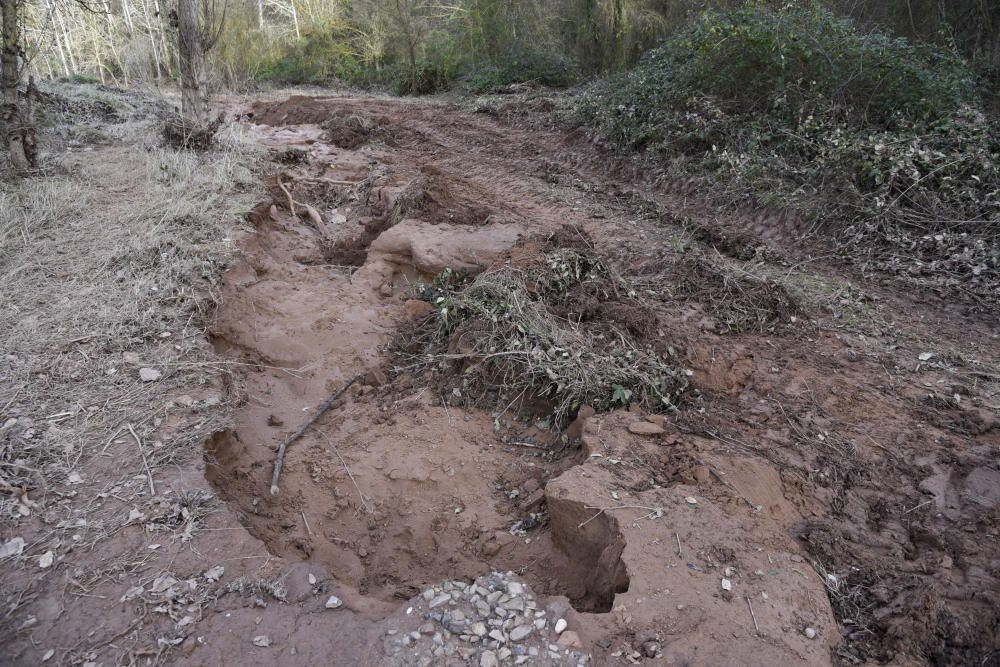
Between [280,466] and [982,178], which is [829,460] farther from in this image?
[982,178]

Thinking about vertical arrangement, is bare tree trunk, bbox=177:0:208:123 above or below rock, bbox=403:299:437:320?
above

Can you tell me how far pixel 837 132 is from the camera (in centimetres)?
584

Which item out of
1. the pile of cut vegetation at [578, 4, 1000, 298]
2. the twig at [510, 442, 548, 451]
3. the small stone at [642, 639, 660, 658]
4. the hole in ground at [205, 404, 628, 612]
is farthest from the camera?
the pile of cut vegetation at [578, 4, 1000, 298]

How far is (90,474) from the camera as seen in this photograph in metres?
2.72

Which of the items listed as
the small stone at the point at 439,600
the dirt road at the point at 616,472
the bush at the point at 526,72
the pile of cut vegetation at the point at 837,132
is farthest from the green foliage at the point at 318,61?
the small stone at the point at 439,600

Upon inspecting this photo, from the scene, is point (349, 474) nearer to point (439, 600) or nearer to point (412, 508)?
point (412, 508)

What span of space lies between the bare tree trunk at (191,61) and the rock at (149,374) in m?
4.93

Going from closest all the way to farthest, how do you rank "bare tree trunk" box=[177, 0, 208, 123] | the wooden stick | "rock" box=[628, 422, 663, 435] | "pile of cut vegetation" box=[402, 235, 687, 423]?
"rock" box=[628, 422, 663, 435] → the wooden stick → "pile of cut vegetation" box=[402, 235, 687, 423] → "bare tree trunk" box=[177, 0, 208, 123]

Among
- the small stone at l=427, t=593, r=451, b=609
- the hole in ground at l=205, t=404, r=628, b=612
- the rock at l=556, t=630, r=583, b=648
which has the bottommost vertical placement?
the hole in ground at l=205, t=404, r=628, b=612

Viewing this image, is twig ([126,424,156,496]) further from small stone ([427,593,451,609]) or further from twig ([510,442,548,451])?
twig ([510,442,548,451])

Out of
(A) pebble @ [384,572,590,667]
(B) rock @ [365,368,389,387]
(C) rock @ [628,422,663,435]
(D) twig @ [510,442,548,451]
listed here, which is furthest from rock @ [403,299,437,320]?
(A) pebble @ [384,572,590,667]

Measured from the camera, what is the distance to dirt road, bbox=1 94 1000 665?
2.10 metres

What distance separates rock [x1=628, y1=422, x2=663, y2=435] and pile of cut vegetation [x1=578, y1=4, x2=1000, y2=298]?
3.14 metres

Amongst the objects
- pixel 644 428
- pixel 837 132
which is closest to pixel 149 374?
pixel 644 428
